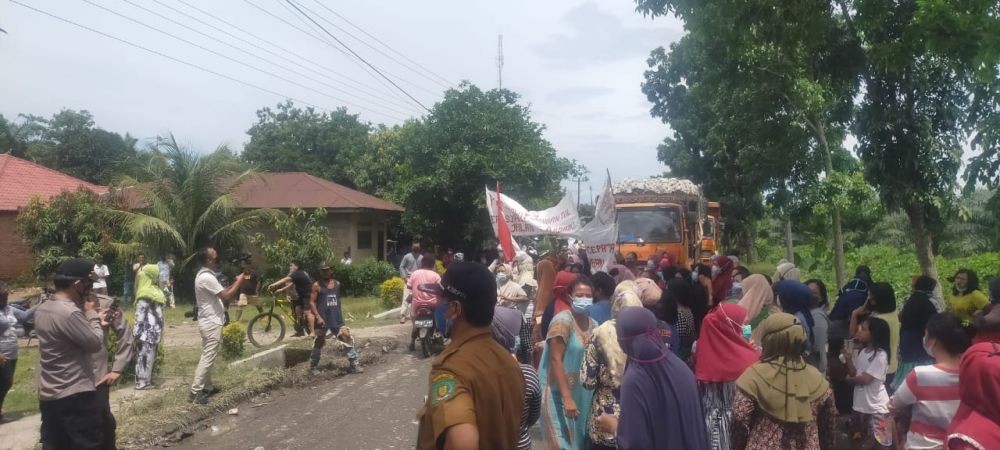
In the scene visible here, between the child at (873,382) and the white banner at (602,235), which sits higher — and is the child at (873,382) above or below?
below

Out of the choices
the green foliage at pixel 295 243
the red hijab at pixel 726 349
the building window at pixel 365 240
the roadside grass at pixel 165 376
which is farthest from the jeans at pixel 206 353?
the building window at pixel 365 240

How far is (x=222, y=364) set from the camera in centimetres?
1116

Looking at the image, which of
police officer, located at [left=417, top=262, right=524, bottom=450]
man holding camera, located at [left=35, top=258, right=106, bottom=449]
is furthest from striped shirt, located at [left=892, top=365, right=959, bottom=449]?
man holding camera, located at [left=35, top=258, right=106, bottom=449]

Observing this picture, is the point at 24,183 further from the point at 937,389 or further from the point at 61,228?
the point at 937,389

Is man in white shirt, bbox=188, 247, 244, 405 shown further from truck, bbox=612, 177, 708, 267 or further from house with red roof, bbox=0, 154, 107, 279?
house with red roof, bbox=0, 154, 107, 279

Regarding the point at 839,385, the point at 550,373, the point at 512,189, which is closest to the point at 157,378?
the point at 550,373

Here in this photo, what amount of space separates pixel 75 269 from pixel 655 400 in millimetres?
4043

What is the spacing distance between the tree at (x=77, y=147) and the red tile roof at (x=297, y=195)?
21.0 m

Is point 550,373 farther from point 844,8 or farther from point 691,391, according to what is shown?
point 844,8

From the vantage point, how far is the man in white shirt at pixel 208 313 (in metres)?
8.54

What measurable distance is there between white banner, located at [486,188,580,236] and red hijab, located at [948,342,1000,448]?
8890 millimetres

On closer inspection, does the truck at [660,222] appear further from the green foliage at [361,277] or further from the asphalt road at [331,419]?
the asphalt road at [331,419]

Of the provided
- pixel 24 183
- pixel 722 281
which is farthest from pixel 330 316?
pixel 24 183

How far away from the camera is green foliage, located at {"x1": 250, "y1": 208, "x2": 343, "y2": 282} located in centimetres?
2106
